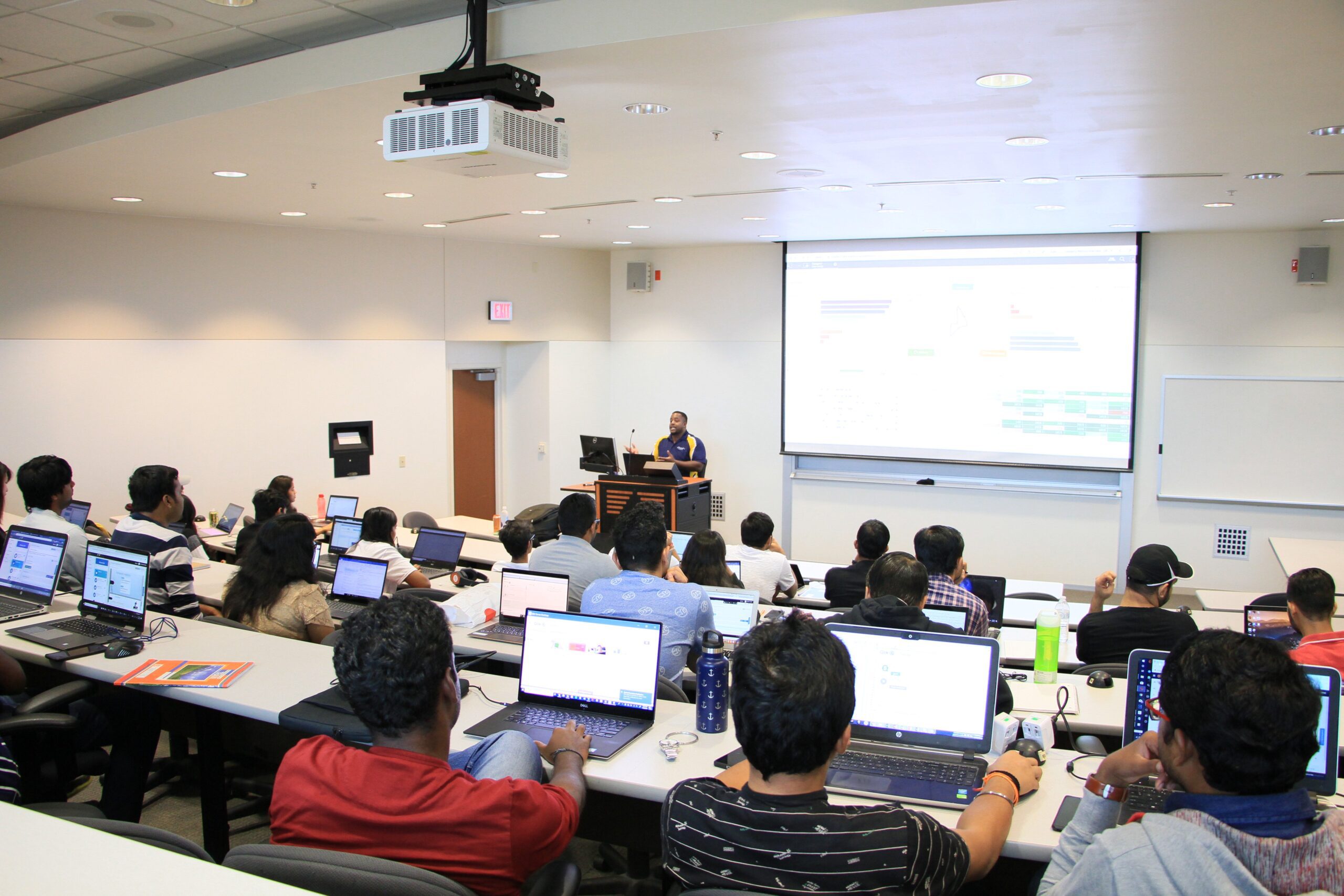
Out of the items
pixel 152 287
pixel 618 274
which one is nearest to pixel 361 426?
pixel 152 287

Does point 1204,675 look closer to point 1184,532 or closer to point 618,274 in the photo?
point 1184,532

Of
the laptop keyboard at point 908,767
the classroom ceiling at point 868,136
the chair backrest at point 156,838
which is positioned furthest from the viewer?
the classroom ceiling at point 868,136

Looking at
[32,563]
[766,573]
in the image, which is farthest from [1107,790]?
[32,563]

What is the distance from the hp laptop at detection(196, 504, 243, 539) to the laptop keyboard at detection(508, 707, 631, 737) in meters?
4.80

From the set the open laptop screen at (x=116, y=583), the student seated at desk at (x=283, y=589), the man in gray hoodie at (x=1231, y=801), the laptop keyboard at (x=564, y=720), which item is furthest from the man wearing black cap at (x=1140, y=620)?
the open laptop screen at (x=116, y=583)

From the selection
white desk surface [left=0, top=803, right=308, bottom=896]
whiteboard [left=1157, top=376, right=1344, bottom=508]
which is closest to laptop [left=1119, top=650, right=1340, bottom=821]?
white desk surface [left=0, top=803, right=308, bottom=896]

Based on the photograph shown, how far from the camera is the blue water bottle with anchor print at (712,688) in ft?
9.23

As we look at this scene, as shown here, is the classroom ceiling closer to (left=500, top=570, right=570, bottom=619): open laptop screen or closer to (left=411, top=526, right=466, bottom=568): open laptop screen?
(left=500, top=570, right=570, bottom=619): open laptop screen

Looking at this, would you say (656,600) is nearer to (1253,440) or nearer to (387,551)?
(387,551)

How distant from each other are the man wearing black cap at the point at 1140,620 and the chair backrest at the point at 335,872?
302cm

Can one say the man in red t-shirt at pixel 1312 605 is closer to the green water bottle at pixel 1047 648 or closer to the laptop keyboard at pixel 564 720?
the green water bottle at pixel 1047 648

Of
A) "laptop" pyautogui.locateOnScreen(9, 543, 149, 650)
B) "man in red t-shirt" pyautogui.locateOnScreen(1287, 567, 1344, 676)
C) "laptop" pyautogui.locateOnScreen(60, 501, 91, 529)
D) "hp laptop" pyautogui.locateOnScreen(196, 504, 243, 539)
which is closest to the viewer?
"man in red t-shirt" pyautogui.locateOnScreen(1287, 567, 1344, 676)

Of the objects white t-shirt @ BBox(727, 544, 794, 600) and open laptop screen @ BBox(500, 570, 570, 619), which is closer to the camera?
open laptop screen @ BBox(500, 570, 570, 619)

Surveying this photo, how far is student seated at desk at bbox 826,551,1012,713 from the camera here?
2.89m
